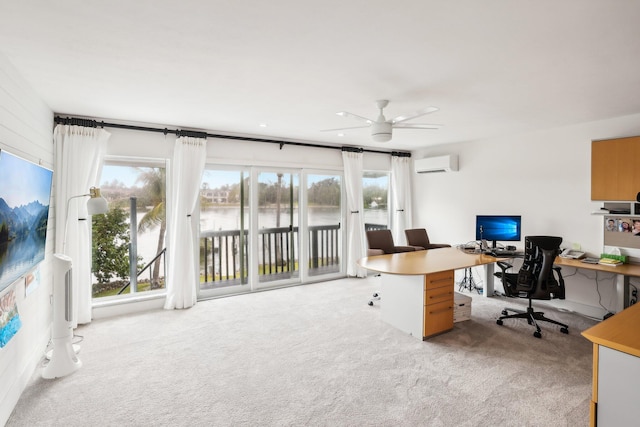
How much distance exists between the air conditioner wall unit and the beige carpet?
2.64 meters

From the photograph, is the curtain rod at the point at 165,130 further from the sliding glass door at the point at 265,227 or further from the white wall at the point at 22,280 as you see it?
the sliding glass door at the point at 265,227

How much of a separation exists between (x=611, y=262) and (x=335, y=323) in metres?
3.22

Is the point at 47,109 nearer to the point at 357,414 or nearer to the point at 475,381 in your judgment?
the point at 357,414

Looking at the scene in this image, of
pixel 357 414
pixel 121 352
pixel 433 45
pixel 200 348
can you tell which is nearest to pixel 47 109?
pixel 121 352

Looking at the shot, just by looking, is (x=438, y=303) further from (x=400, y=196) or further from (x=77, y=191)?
(x=77, y=191)

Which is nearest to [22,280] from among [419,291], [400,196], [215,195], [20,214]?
[20,214]

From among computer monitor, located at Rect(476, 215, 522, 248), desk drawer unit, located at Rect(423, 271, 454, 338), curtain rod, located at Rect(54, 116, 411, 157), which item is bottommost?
desk drawer unit, located at Rect(423, 271, 454, 338)

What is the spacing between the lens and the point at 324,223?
573 cm

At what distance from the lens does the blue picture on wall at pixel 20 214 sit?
5.99ft

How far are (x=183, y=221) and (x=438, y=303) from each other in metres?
3.35

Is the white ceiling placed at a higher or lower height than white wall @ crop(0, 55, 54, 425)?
higher

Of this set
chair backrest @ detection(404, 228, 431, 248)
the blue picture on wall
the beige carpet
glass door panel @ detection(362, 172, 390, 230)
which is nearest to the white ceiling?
the blue picture on wall

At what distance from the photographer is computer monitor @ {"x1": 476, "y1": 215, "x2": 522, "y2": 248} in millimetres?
4535

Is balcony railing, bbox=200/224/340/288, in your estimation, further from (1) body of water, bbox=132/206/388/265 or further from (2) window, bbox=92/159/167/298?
(2) window, bbox=92/159/167/298
